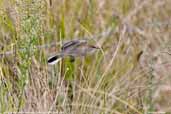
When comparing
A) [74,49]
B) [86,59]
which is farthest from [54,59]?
[86,59]

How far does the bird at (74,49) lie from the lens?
245 centimetres

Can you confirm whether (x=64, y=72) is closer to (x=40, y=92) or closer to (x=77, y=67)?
(x=77, y=67)

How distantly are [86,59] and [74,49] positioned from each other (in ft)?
0.41

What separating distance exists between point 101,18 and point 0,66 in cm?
85

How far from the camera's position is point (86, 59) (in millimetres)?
2643

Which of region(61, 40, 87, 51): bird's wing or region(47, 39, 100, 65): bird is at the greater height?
region(61, 40, 87, 51): bird's wing

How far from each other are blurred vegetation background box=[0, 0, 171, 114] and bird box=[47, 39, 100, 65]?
3 cm

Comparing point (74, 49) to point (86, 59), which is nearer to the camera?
point (74, 49)

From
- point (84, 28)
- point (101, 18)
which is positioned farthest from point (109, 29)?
point (84, 28)

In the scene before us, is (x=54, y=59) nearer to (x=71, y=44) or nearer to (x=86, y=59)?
(x=71, y=44)

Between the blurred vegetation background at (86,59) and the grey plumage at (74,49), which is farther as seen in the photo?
the grey plumage at (74,49)

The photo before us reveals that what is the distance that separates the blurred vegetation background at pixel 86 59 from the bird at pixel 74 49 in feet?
0.10

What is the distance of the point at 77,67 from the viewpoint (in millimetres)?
2559

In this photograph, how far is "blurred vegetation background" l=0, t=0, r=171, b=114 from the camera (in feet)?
7.00
